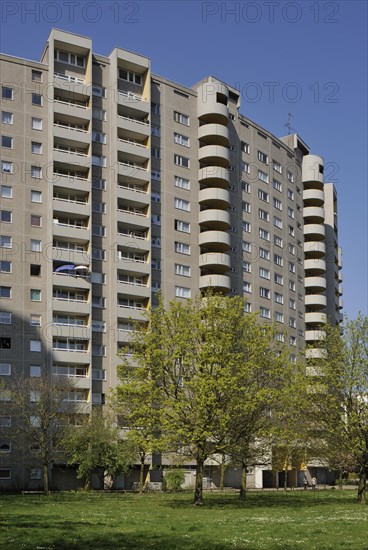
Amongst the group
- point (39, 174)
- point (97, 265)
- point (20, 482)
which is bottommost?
point (20, 482)

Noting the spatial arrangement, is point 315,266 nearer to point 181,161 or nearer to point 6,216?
point 181,161

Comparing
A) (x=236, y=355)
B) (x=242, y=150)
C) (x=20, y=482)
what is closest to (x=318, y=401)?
(x=236, y=355)

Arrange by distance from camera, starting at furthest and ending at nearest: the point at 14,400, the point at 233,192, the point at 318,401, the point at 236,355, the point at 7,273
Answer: the point at 233,192 < the point at 7,273 < the point at 14,400 < the point at 318,401 < the point at 236,355

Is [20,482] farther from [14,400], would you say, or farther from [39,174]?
[39,174]

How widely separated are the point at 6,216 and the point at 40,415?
29.8 metres

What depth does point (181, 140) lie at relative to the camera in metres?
114

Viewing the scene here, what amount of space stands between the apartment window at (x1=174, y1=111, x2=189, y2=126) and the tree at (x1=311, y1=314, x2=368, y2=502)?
2223 inches

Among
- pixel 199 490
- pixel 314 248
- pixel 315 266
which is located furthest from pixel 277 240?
pixel 199 490

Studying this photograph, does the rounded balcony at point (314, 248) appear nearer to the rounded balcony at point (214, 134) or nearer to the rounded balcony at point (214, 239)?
the rounded balcony at point (214, 239)

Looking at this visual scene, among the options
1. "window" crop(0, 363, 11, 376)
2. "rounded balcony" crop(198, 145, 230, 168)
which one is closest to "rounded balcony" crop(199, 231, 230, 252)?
"rounded balcony" crop(198, 145, 230, 168)

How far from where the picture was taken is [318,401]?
62.7 m

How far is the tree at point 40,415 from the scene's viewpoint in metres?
75.0

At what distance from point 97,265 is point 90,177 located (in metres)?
10.9

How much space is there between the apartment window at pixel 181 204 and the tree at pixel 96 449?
37655mm
